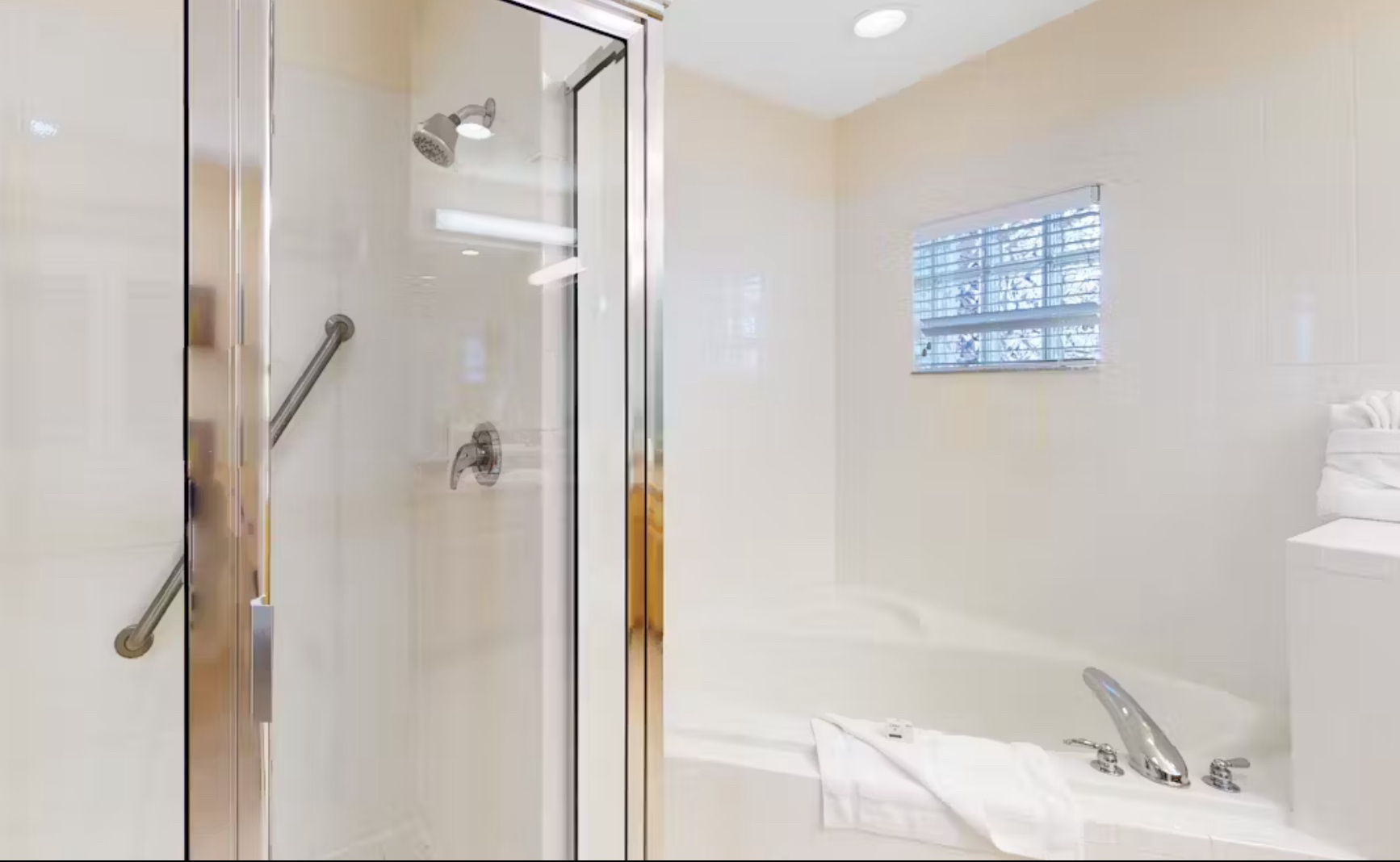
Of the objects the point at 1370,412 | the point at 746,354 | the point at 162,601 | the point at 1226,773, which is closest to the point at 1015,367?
the point at 1370,412

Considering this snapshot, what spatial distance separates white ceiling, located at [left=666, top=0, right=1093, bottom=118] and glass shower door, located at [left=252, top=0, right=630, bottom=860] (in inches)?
17.0

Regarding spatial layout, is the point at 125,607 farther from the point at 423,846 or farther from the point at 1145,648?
the point at 1145,648

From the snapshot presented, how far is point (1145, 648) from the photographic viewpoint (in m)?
1.26

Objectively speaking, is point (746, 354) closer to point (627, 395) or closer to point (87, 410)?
point (627, 395)

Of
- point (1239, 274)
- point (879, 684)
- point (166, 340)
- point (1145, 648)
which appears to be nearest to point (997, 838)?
point (879, 684)

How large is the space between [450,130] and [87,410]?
2.41 ft

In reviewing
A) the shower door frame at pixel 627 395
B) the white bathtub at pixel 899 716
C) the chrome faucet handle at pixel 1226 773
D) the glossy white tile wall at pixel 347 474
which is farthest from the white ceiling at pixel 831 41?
the chrome faucet handle at pixel 1226 773

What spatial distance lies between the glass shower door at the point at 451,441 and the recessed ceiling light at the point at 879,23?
2.06ft

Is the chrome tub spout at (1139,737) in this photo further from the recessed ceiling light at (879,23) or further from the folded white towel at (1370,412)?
the recessed ceiling light at (879,23)

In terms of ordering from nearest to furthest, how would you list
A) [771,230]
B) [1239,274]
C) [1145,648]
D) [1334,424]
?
[1334,424], [1239,274], [1145,648], [771,230]

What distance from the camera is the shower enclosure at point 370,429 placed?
104cm

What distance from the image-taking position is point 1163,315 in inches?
47.7

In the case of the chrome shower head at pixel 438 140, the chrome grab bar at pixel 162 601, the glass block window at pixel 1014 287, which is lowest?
the chrome grab bar at pixel 162 601

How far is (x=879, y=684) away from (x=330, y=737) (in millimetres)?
1076
